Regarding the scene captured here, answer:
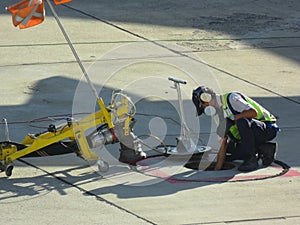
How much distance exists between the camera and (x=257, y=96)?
13.3 m

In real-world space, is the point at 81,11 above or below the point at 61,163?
above

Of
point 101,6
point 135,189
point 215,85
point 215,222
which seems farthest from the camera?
point 101,6

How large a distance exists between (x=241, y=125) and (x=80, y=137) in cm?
176

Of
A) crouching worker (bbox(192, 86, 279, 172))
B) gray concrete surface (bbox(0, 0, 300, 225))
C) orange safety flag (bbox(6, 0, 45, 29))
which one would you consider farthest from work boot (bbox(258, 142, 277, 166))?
orange safety flag (bbox(6, 0, 45, 29))

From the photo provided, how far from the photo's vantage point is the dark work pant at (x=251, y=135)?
33.1 ft

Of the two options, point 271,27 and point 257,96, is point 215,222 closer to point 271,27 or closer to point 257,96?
point 257,96

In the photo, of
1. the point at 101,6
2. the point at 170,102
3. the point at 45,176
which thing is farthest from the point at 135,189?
the point at 101,6

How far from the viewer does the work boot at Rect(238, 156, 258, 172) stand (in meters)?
10.2

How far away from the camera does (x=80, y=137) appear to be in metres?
9.97

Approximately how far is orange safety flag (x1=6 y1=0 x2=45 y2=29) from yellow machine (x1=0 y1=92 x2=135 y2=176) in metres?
1.12

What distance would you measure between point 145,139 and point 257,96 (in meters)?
2.69

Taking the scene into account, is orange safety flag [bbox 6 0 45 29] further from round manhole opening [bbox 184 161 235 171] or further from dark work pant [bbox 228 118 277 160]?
dark work pant [bbox 228 118 277 160]

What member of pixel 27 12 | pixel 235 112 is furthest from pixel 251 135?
pixel 27 12

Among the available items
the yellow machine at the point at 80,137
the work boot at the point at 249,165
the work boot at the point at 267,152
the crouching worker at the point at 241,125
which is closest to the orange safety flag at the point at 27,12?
the yellow machine at the point at 80,137
